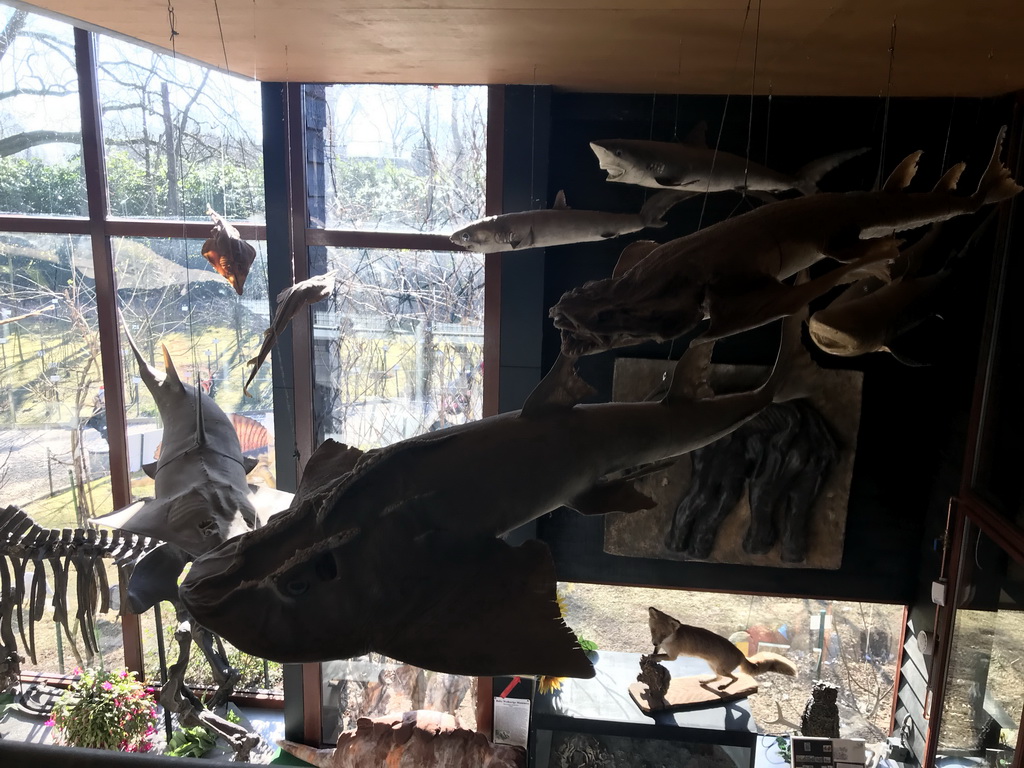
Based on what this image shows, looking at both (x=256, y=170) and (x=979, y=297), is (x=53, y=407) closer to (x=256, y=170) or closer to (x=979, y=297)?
(x=256, y=170)

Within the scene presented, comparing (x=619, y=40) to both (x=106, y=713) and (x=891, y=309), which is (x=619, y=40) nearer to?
(x=891, y=309)

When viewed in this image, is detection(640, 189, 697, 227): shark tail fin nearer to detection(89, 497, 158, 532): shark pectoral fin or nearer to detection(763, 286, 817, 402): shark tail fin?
detection(763, 286, 817, 402): shark tail fin

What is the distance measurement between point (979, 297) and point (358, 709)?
572 cm

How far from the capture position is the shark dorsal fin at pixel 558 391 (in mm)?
1830

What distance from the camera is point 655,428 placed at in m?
1.98

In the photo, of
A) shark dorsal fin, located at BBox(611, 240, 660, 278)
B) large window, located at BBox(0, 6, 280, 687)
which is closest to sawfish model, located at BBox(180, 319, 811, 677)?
shark dorsal fin, located at BBox(611, 240, 660, 278)

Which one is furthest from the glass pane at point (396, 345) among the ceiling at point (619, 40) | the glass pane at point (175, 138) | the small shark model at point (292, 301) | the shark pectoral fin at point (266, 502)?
the shark pectoral fin at point (266, 502)

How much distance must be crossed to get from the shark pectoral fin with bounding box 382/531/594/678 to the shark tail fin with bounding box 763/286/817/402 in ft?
3.49

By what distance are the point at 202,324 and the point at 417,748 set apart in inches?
149

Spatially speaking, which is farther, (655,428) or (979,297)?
(979,297)

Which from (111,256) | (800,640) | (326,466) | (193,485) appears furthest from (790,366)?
(111,256)

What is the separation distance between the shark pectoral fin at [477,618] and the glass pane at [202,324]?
474cm

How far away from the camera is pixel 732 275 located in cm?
187

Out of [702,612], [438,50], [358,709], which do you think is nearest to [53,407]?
[358,709]
